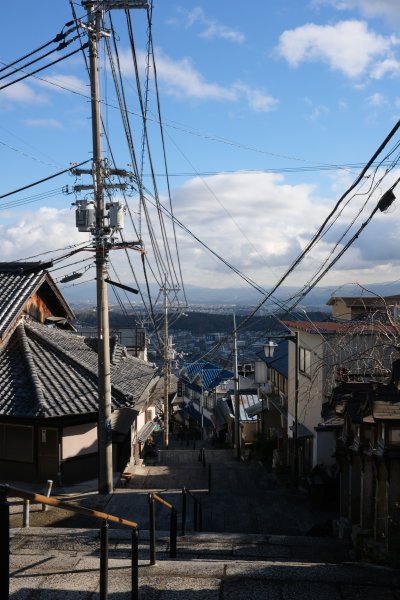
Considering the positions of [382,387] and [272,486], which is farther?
[272,486]

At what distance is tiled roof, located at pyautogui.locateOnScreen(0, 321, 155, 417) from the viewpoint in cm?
1430

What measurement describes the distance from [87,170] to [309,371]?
419 inches

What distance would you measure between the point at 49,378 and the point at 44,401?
149 cm

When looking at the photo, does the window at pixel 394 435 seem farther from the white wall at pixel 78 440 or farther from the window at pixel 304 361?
the window at pixel 304 361

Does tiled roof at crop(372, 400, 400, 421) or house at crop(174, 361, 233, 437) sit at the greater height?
tiled roof at crop(372, 400, 400, 421)

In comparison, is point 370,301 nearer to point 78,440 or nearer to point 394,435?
point 394,435

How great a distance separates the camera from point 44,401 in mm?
14109

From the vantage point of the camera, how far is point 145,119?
1327 centimetres

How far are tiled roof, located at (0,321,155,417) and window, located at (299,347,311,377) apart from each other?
232 inches

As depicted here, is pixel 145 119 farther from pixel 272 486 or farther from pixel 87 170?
pixel 272 486

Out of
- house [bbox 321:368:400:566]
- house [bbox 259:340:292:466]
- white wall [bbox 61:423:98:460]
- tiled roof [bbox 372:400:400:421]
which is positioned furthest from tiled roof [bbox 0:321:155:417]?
house [bbox 259:340:292:466]

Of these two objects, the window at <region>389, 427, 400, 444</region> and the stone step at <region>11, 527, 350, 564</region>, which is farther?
the stone step at <region>11, 527, 350, 564</region>

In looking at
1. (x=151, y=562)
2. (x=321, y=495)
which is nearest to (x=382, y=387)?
(x=151, y=562)

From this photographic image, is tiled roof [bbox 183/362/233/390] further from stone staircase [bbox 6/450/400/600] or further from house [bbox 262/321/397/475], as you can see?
stone staircase [bbox 6/450/400/600]
